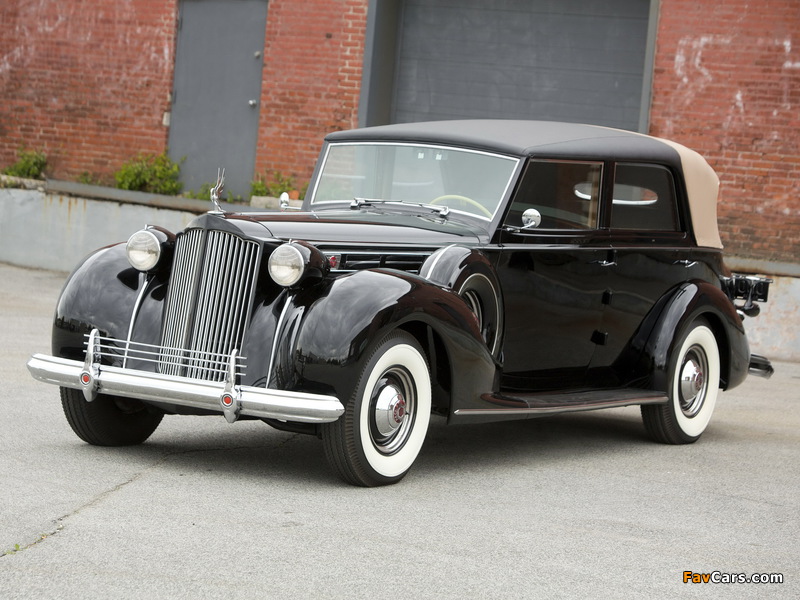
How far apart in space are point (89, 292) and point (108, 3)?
1069cm

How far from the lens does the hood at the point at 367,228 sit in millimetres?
5203

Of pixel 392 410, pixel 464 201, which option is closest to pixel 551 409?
pixel 392 410

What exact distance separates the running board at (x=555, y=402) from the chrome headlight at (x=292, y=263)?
99 cm

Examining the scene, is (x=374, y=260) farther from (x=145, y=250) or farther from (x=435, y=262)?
(x=145, y=250)

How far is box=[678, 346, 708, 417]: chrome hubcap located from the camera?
6742 millimetres

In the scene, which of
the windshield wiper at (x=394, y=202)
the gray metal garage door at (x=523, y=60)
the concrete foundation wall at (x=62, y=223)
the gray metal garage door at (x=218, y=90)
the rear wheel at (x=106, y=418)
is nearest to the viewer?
the rear wheel at (x=106, y=418)

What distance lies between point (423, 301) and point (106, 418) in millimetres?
1651

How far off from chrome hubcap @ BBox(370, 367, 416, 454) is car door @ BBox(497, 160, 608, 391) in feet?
3.18

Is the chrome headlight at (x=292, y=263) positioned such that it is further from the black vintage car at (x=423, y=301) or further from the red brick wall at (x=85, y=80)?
the red brick wall at (x=85, y=80)

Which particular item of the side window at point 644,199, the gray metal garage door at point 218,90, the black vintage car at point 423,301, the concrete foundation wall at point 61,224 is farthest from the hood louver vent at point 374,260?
the gray metal garage door at point 218,90

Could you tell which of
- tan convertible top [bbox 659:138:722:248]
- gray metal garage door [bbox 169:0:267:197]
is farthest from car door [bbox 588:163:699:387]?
gray metal garage door [bbox 169:0:267:197]

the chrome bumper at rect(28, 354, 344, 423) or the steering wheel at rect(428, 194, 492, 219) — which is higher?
the steering wheel at rect(428, 194, 492, 219)

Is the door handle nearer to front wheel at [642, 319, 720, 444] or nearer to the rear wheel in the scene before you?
front wheel at [642, 319, 720, 444]

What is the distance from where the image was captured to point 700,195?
7238 mm
